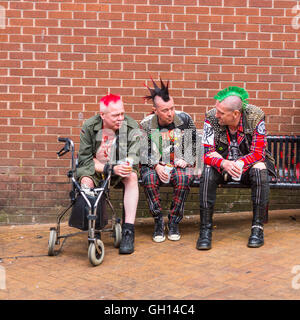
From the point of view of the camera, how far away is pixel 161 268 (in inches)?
190

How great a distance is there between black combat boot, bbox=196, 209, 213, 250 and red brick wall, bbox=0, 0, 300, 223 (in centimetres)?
131

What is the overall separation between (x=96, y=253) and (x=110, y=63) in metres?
2.30

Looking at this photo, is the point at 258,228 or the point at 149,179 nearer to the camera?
the point at 258,228

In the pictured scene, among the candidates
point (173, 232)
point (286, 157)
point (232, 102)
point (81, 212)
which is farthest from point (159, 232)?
point (286, 157)

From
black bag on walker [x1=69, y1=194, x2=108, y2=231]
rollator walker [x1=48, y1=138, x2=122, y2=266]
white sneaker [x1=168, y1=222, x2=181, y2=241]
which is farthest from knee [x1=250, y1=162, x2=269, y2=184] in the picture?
black bag on walker [x1=69, y1=194, x2=108, y2=231]

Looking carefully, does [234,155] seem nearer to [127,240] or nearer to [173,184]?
[173,184]

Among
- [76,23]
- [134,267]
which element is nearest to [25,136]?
[76,23]

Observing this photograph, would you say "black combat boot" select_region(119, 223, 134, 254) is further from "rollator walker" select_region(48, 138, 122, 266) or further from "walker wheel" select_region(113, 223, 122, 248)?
"rollator walker" select_region(48, 138, 122, 266)

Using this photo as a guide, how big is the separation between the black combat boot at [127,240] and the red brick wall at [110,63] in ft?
4.42

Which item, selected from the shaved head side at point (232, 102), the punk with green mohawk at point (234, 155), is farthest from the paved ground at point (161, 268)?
the shaved head side at point (232, 102)

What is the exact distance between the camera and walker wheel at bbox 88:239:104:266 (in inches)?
189

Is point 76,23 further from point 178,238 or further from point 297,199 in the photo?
point 297,199

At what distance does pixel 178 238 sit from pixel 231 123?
1.23 metres

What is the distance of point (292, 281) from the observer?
4395mm
